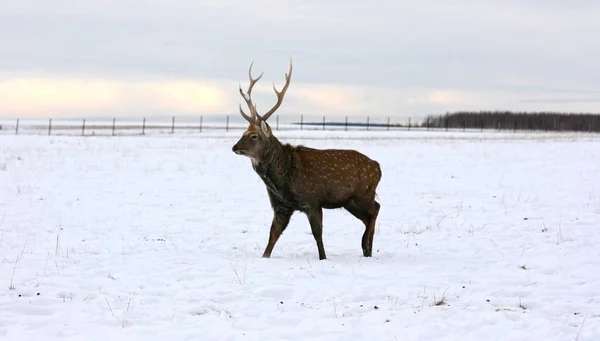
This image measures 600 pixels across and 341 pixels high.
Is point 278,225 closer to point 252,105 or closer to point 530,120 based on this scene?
point 252,105

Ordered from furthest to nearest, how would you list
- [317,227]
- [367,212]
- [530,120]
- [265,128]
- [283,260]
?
[530,120], [367,212], [265,128], [317,227], [283,260]

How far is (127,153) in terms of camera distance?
83.9 feet

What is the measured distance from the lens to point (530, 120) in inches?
5212

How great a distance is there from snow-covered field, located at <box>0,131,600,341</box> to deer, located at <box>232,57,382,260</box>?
563 millimetres

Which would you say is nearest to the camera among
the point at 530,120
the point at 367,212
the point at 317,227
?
the point at 317,227

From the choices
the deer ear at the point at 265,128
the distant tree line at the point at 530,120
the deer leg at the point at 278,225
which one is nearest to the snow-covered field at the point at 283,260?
the deer leg at the point at 278,225

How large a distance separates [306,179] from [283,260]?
127 centimetres

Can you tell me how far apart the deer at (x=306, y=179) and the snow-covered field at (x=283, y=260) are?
563 mm

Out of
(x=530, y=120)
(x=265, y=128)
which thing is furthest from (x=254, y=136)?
(x=530, y=120)

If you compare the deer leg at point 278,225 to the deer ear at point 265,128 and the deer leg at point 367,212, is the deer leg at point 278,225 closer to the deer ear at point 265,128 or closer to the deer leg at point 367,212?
the deer leg at point 367,212

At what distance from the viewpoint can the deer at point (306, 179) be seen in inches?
394

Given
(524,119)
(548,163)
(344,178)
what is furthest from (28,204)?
(524,119)

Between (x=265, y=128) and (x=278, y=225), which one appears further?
(x=278, y=225)

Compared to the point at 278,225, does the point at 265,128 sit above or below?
above
